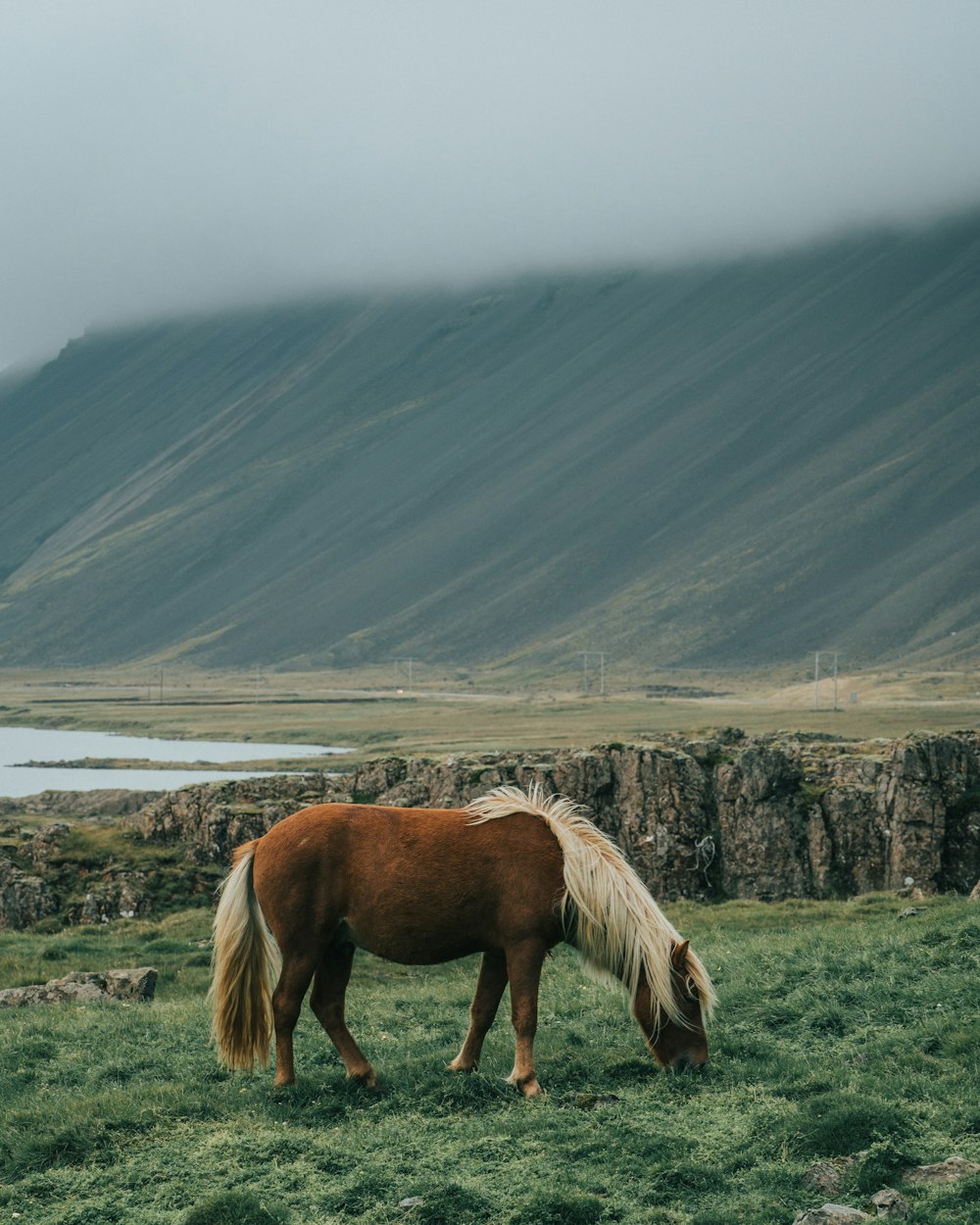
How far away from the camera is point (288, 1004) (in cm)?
1396

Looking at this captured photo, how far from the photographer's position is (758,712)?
158 metres

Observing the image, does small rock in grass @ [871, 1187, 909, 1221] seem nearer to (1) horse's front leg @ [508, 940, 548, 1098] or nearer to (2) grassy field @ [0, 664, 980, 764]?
(1) horse's front leg @ [508, 940, 548, 1098]

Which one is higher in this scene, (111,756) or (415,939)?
(415,939)

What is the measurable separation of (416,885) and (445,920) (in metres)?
0.46

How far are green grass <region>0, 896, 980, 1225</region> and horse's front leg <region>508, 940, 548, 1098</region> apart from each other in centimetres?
25

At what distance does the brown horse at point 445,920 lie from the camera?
13.8 meters

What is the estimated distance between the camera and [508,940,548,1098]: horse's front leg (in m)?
13.3

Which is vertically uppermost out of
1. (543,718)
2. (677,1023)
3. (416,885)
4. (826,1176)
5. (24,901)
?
(416,885)

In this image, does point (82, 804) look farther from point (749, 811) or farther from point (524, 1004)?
point (524, 1004)

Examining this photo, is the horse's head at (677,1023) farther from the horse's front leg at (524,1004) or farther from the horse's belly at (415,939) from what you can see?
the horse's belly at (415,939)

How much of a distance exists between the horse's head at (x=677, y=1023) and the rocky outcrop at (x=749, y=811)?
51.3 feet

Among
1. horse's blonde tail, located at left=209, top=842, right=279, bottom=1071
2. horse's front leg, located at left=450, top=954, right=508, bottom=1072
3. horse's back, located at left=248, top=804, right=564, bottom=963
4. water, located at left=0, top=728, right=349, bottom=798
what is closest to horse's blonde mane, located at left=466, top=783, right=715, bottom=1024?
horse's back, located at left=248, top=804, right=564, bottom=963

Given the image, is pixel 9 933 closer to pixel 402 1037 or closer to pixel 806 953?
pixel 402 1037

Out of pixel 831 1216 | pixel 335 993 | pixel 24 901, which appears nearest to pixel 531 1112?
pixel 335 993
